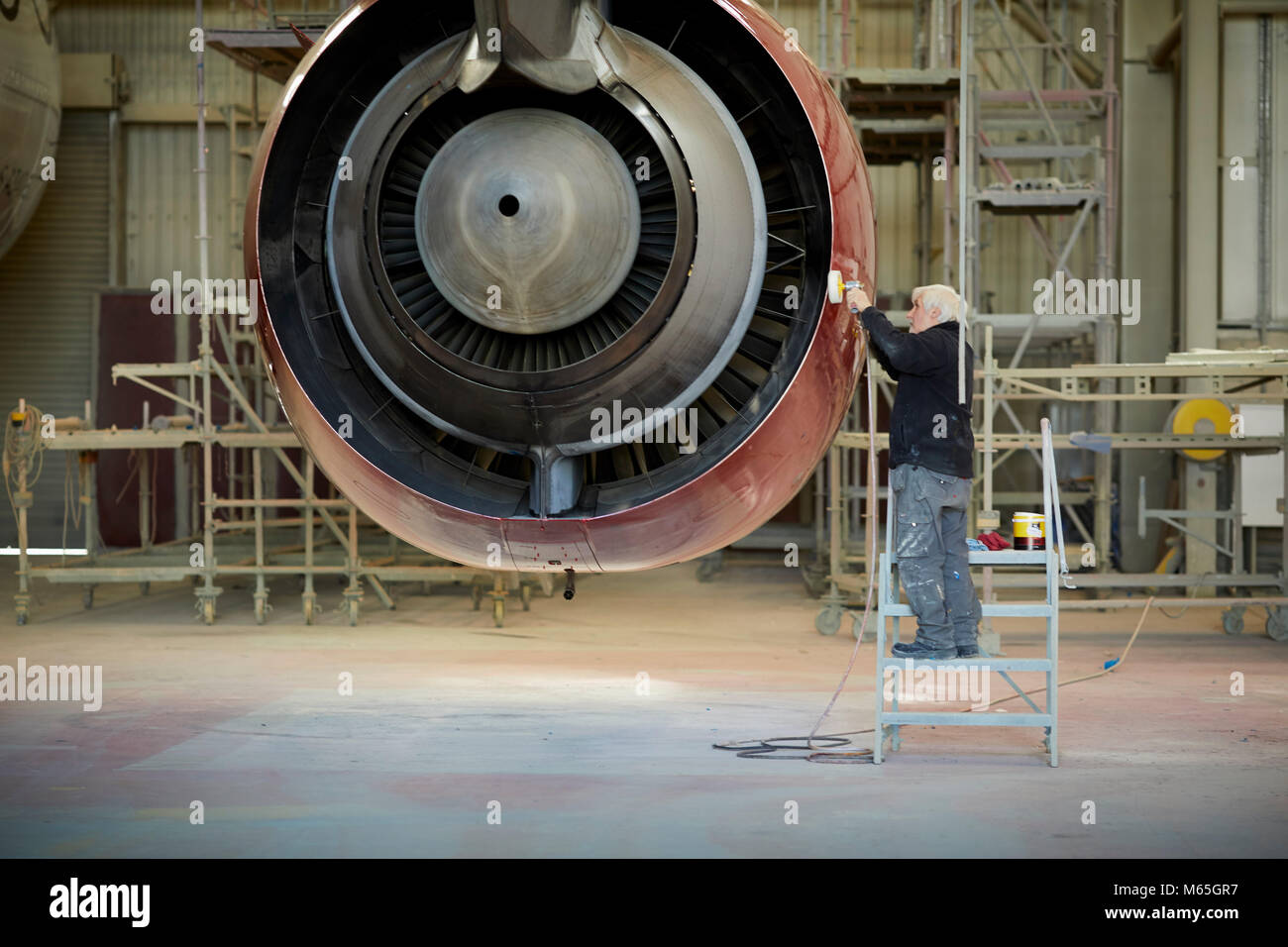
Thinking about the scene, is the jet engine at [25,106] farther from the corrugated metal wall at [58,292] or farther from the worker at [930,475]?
the worker at [930,475]

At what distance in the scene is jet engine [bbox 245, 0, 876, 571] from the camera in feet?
12.7

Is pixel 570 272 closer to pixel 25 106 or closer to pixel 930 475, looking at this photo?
pixel 930 475

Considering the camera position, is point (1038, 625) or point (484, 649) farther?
point (1038, 625)

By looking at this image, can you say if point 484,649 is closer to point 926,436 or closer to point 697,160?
point 926,436

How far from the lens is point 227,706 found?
718 centimetres

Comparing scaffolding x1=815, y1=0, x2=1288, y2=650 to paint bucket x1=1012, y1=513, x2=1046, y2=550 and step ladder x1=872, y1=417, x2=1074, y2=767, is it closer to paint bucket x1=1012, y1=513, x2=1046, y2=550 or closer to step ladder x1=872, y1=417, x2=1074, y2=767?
paint bucket x1=1012, y1=513, x2=1046, y2=550

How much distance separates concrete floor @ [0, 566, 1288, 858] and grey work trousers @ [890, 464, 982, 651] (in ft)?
1.85

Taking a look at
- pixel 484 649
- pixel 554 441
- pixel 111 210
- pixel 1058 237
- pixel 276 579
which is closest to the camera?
pixel 554 441

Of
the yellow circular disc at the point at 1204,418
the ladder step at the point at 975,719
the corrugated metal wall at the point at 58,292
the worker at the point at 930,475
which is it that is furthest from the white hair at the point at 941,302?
the corrugated metal wall at the point at 58,292

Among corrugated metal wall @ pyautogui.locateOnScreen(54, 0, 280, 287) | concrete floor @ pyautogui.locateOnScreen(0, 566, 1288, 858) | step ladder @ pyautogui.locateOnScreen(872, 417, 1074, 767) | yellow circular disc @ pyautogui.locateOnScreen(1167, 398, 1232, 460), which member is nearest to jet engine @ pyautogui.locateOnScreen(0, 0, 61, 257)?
corrugated metal wall @ pyautogui.locateOnScreen(54, 0, 280, 287)

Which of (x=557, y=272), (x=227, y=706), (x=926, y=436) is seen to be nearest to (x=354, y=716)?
(x=227, y=706)

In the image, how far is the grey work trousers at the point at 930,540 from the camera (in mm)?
6008

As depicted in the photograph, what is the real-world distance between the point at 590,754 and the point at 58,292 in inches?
580
